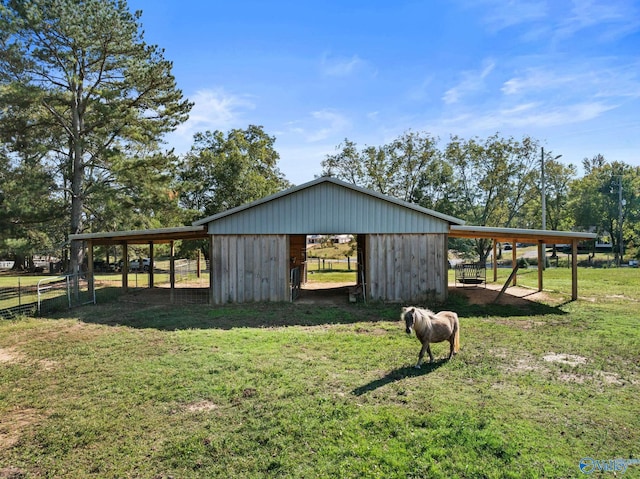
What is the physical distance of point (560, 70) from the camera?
10586mm

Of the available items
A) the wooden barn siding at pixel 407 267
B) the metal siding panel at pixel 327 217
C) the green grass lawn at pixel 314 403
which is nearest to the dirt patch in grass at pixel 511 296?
the wooden barn siding at pixel 407 267

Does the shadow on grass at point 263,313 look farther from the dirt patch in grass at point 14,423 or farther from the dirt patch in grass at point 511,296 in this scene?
the dirt patch in grass at point 14,423

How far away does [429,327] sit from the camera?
5.66 m

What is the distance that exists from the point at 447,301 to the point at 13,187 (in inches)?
691

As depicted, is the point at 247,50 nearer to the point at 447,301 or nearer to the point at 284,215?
the point at 284,215

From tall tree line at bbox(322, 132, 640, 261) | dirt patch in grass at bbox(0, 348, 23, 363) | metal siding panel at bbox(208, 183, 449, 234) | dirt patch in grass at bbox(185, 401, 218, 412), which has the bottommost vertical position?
dirt patch in grass at bbox(185, 401, 218, 412)

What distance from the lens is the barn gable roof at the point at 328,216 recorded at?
11.7m

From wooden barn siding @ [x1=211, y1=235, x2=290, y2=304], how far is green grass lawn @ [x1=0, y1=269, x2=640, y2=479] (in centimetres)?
328

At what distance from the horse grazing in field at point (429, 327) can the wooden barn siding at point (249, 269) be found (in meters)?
6.52

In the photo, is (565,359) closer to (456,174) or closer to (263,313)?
(263,313)

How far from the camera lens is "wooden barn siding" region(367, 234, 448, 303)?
11797 mm

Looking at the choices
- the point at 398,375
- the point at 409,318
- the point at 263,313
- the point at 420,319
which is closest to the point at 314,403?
the point at 398,375

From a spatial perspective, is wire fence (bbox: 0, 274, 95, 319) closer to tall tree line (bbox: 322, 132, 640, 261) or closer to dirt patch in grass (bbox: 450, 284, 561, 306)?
dirt patch in grass (bbox: 450, 284, 561, 306)

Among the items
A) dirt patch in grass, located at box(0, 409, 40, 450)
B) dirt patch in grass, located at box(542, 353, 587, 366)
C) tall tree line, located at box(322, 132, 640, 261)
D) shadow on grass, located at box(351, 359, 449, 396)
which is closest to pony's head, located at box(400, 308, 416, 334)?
shadow on grass, located at box(351, 359, 449, 396)
